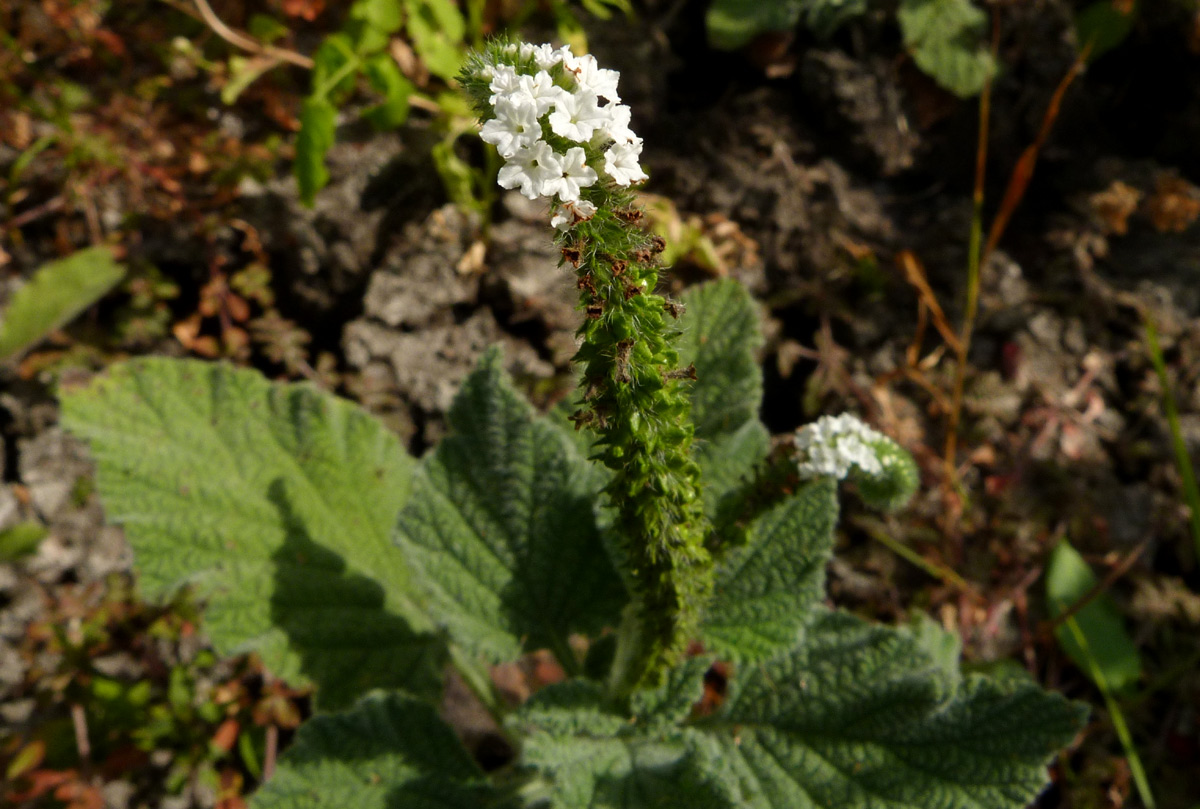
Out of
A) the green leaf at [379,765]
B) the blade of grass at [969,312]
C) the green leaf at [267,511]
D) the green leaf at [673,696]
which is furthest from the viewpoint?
the blade of grass at [969,312]

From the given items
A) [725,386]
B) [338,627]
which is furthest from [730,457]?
→ [338,627]

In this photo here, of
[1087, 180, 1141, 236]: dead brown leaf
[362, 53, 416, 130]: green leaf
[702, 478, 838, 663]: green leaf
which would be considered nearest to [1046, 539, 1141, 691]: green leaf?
[1087, 180, 1141, 236]: dead brown leaf

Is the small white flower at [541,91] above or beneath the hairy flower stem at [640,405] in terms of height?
above

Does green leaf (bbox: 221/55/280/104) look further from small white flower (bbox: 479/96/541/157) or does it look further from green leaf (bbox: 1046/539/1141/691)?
green leaf (bbox: 1046/539/1141/691)

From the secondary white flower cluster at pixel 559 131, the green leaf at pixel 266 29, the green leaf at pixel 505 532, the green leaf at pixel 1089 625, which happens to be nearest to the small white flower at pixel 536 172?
the secondary white flower cluster at pixel 559 131

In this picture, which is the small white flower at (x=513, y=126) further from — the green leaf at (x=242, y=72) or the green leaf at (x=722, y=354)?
the green leaf at (x=242, y=72)

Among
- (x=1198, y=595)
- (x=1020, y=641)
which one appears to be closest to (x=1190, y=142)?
(x=1198, y=595)

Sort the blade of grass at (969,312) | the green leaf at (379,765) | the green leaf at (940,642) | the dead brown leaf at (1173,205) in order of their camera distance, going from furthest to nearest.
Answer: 1. the dead brown leaf at (1173,205)
2. the blade of grass at (969,312)
3. the green leaf at (940,642)
4. the green leaf at (379,765)
